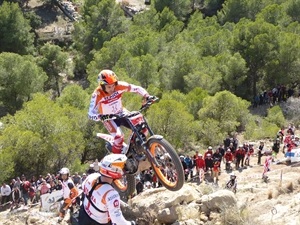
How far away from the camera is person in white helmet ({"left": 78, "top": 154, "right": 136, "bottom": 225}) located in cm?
738

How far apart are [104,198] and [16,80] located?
44.0 metres

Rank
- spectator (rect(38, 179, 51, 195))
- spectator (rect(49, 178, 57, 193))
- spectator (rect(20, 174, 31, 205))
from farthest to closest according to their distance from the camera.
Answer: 1. spectator (rect(20, 174, 31, 205))
2. spectator (rect(49, 178, 57, 193))
3. spectator (rect(38, 179, 51, 195))

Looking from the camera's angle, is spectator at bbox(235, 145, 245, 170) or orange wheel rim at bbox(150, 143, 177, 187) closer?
orange wheel rim at bbox(150, 143, 177, 187)

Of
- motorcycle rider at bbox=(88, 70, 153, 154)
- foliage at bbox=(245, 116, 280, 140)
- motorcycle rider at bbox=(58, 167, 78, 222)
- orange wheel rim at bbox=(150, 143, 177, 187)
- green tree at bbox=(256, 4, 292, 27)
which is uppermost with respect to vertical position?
green tree at bbox=(256, 4, 292, 27)

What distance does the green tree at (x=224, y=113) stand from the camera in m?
35.8

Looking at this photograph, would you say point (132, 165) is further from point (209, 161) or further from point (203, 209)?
point (209, 161)

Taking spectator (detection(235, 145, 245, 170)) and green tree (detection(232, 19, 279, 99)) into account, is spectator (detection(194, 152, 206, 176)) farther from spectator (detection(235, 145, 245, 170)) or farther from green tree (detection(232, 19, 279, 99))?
green tree (detection(232, 19, 279, 99))

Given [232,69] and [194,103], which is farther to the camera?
[232,69]

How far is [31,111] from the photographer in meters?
32.7

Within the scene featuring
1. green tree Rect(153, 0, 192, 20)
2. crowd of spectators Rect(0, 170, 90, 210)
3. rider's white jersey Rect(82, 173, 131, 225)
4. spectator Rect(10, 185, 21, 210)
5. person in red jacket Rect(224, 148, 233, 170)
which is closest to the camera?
rider's white jersey Rect(82, 173, 131, 225)

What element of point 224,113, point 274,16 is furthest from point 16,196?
point 274,16

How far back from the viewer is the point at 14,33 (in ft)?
215

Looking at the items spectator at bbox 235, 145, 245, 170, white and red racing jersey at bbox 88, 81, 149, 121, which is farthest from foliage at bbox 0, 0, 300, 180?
white and red racing jersey at bbox 88, 81, 149, 121

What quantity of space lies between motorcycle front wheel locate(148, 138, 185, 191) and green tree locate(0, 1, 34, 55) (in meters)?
58.2
